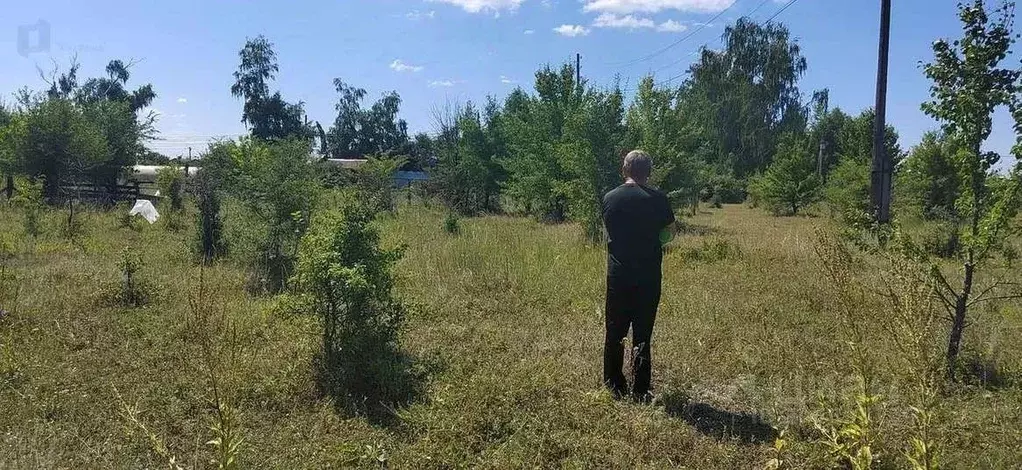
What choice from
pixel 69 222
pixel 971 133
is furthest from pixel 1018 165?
pixel 69 222

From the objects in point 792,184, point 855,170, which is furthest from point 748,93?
point 855,170

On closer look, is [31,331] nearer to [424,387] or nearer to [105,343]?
[105,343]

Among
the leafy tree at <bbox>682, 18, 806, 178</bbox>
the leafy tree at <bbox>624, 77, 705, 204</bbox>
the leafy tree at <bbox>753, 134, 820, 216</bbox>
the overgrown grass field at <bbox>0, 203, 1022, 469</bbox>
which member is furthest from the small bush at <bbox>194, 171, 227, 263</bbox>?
the leafy tree at <bbox>682, 18, 806, 178</bbox>

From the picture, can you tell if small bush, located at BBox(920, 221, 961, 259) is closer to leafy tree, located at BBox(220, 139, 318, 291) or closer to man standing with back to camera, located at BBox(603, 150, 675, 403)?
man standing with back to camera, located at BBox(603, 150, 675, 403)

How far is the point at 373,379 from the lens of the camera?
4.49m

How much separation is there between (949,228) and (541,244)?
738 centimetres

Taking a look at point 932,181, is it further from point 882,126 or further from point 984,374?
point 984,374

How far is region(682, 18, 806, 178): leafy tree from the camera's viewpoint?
127 feet

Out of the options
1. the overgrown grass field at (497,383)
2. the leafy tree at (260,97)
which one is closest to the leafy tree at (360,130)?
the leafy tree at (260,97)

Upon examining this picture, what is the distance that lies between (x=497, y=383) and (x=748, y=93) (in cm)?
3879

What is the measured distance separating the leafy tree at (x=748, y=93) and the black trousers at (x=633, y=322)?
3604cm

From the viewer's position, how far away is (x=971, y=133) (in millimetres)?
4785

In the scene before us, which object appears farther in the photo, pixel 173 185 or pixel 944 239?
pixel 173 185

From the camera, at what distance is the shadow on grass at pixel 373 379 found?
4168mm
